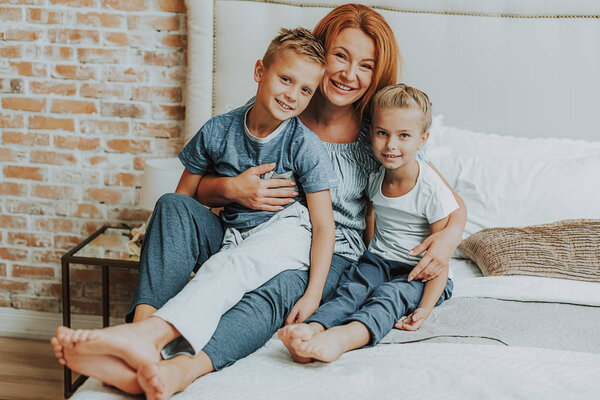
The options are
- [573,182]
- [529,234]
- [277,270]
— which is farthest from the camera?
[573,182]

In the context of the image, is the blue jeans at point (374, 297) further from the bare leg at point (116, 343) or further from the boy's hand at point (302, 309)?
the bare leg at point (116, 343)

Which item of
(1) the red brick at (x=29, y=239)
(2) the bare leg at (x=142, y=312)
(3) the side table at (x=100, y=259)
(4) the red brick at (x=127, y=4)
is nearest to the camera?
(2) the bare leg at (x=142, y=312)

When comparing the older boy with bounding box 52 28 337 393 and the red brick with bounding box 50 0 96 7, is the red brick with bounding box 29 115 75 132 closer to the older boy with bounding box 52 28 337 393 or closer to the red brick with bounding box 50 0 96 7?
the red brick with bounding box 50 0 96 7

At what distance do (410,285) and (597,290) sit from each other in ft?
1.71

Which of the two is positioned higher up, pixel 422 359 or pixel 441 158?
pixel 441 158

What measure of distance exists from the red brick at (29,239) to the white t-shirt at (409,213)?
63.9 inches

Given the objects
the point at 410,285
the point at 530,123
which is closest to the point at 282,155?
the point at 410,285

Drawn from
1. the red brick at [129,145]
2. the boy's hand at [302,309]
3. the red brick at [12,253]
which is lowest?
the red brick at [12,253]

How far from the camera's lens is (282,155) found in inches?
64.3

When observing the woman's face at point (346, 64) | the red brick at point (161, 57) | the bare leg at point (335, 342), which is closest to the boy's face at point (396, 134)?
the woman's face at point (346, 64)

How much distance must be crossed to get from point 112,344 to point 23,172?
1814 mm

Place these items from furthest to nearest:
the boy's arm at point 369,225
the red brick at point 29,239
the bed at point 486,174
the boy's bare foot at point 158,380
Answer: the red brick at point 29,239
the boy's arm at point 369,225
the bed at point 486,174
the boy's bare foot at point 158,380

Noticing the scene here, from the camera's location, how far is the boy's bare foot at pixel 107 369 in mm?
1039

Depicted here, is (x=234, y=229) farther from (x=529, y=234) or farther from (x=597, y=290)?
(x=597, y=290)
